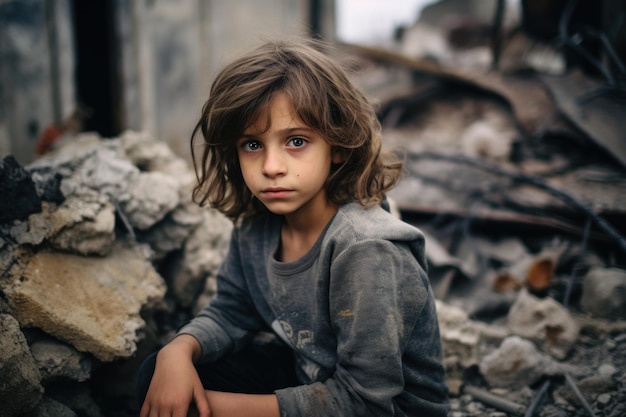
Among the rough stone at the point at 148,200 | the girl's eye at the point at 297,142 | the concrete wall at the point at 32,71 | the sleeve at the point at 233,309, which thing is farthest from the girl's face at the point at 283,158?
the concrete wall at the point at 32,71

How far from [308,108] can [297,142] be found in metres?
0.11

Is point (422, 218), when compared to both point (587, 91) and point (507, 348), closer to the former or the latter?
point (507, 348)

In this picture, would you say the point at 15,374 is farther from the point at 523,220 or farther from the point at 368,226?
the point at 523,220

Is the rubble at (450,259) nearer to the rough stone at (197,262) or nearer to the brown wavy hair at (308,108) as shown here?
the rough stone at (197,262)

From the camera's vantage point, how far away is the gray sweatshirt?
Result: 1.25 meters

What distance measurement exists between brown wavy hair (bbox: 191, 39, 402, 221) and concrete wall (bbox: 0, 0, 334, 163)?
152cm

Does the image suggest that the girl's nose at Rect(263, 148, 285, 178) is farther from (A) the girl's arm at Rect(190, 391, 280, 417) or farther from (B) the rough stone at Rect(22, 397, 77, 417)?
(B) the rough stone at Rect(22, 397, 77, 417)

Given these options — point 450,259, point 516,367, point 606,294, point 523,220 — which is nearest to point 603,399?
point 516,367

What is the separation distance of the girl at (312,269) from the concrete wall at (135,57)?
5.33 ft

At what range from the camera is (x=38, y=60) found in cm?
332

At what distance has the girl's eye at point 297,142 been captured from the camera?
1397 millimetres

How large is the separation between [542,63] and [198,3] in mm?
5014

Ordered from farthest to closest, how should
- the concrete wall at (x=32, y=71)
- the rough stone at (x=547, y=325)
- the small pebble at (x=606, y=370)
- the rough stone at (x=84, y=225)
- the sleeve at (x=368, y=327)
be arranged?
the concrete wall at (x=32, y=71), the rough stone at (x=547, y=325), the small pebble at (x=606, y=370), the rough stone at (x=84, y=225), the sleeve at (x=368, y=327)

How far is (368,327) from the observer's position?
124cm
